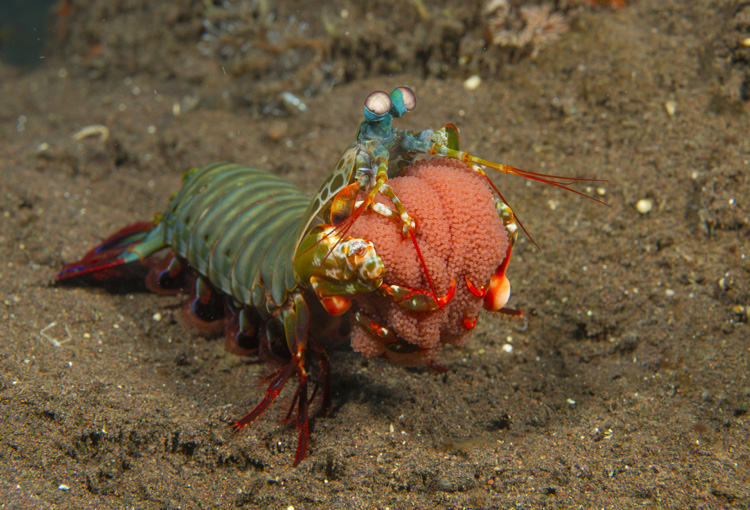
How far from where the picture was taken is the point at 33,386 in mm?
2486

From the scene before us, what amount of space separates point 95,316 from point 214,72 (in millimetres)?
3602

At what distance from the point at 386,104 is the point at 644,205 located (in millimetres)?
2483

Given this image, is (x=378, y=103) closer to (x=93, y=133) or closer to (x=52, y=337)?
(x=52, y=337)

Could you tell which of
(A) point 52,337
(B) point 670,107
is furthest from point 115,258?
(B) point 670,107

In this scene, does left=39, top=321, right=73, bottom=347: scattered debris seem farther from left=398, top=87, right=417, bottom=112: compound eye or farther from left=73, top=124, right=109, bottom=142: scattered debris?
left=73, top=124, right=109, bottom=142: scattered debris

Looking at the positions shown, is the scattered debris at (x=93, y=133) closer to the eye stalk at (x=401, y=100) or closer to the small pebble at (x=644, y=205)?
the eye stalk at (x=401, y=100)

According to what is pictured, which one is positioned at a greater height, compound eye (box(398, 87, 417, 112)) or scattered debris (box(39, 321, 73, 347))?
compound eye (box(398, 87, 417, 112))

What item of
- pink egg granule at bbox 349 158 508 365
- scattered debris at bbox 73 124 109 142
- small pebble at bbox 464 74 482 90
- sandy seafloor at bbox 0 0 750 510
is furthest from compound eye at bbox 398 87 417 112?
scattered debris at bbox 73 124 109 142

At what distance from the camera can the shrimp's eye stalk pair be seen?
1968 millimetres

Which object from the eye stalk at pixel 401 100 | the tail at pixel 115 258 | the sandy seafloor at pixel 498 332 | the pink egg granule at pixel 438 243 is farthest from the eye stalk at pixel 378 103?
the tail at pixel 115 258

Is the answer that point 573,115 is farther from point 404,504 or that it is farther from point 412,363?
point 404,504

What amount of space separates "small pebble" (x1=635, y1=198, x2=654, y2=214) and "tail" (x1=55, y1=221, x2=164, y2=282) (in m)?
3.52

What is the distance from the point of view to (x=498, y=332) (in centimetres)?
326

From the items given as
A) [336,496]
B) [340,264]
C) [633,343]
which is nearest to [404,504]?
[336,496]
